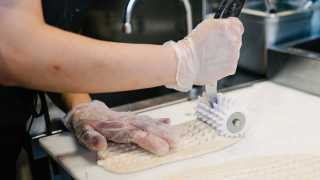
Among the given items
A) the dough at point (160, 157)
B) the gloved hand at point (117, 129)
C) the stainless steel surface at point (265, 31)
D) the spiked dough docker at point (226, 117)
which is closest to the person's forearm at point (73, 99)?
the gloved hand at point (117, 129)

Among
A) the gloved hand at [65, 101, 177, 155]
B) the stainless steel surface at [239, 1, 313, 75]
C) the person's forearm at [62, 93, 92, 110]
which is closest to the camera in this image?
the gloved hand at [65, 101, 177, 155]

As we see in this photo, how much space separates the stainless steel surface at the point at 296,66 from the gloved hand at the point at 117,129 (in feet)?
1.45

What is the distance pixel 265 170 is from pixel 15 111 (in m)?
0.52

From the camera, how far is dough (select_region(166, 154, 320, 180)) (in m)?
0.81

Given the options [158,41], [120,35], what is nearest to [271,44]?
[158,41]

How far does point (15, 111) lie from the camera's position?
0.95 metres

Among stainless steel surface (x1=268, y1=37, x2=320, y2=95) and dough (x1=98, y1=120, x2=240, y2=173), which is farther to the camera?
stainless steel surface (x1=268, y1=37, x2=320, y2=95)

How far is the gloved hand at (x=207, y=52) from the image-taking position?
0.81 m

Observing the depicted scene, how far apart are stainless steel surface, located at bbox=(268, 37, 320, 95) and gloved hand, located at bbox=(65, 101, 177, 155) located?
1.45ft

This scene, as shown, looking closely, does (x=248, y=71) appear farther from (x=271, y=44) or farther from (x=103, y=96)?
(x=103, y=96)

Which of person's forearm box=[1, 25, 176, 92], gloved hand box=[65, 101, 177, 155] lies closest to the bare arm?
person's forearm box=[1, 25, 176, 92]

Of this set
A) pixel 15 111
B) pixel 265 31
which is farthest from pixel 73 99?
pixel 265 31

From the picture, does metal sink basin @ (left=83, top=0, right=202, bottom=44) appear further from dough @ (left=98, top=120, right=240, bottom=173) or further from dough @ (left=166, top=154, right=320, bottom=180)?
dough @ (left=166, top=154, right=320, bottom=180)

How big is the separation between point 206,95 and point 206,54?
21 cm
